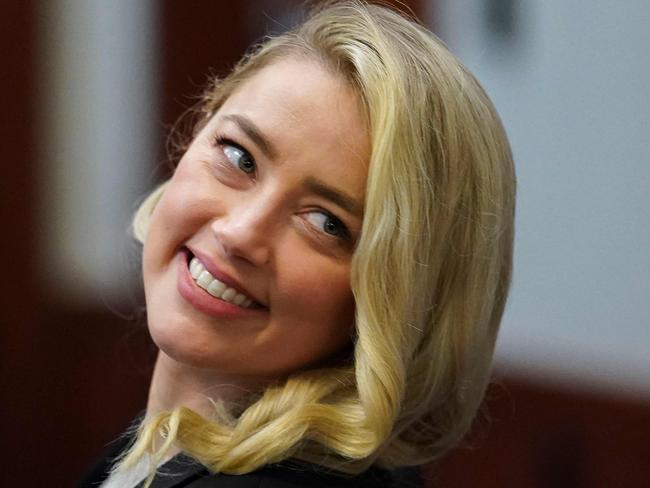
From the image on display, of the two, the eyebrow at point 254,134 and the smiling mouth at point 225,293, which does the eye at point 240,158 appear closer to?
the eyebrow at point 254,134

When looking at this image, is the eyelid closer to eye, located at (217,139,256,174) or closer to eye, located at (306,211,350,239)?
eye, located at (306,211,350,239)

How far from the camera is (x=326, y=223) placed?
145cm

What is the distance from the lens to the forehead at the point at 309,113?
1431 millimetres

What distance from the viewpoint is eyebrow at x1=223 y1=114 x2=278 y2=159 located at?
1454 mm

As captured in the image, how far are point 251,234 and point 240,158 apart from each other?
0.13 metres

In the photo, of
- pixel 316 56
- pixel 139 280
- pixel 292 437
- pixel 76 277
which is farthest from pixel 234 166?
pixel 76 277

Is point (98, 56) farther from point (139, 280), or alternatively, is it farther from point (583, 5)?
point (583, 5)

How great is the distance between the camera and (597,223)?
8.91ft

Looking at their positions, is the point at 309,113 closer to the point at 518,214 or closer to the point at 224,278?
the point at 224,278

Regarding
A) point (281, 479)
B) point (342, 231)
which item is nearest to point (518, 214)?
point (342, 231)

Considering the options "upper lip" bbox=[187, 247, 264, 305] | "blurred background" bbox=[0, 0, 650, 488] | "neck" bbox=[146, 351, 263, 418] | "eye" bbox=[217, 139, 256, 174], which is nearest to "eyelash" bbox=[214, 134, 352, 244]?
"eye" bbox=[217, 139, 256, 174]

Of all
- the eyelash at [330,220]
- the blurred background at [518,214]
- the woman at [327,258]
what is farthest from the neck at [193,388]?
the blurred background at [518,214]

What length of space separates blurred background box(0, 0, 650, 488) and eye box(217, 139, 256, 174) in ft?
2.32

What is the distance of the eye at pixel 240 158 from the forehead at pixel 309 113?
4 cm
